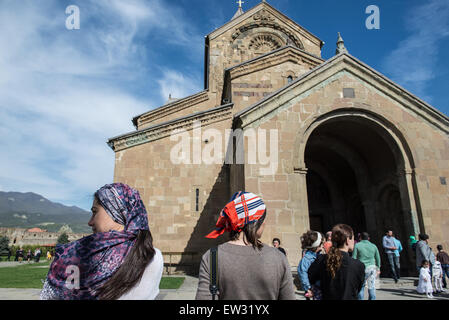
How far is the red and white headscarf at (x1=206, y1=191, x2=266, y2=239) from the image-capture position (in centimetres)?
204

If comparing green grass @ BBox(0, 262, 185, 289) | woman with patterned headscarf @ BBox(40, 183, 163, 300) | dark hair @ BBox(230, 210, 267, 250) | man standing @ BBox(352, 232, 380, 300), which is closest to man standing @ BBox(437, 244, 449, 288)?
man standing @ BBox(352, 232, 380, 300)

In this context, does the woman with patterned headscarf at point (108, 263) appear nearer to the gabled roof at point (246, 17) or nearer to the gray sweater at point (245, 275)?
the gray sweater at point (245, 275)

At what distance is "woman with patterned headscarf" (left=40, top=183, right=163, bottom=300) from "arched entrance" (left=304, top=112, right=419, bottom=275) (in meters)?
7.47

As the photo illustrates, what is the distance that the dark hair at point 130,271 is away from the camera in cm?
→ 159

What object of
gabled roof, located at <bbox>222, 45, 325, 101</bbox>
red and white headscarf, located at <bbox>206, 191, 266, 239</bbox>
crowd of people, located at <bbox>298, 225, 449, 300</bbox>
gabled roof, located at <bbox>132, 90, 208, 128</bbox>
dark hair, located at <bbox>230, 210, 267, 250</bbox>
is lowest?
crowd of people, located at <bbox>298, 225, 449, 300</bbox>

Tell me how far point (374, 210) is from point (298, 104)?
537 cm

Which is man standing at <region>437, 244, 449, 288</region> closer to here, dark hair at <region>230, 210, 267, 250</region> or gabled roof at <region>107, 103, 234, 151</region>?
dark hair at <region>230, 210, 267, 250</region>

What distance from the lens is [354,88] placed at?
902cm

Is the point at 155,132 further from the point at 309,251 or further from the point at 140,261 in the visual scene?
the point at 140,261

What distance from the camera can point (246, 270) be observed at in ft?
6.02

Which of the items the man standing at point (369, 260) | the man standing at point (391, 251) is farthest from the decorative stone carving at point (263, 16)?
the man standing at point (369, 260)

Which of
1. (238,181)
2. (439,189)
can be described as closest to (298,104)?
(238,181)

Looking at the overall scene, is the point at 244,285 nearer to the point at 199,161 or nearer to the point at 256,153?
the point at 256,153

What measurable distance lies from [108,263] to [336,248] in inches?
87.5
